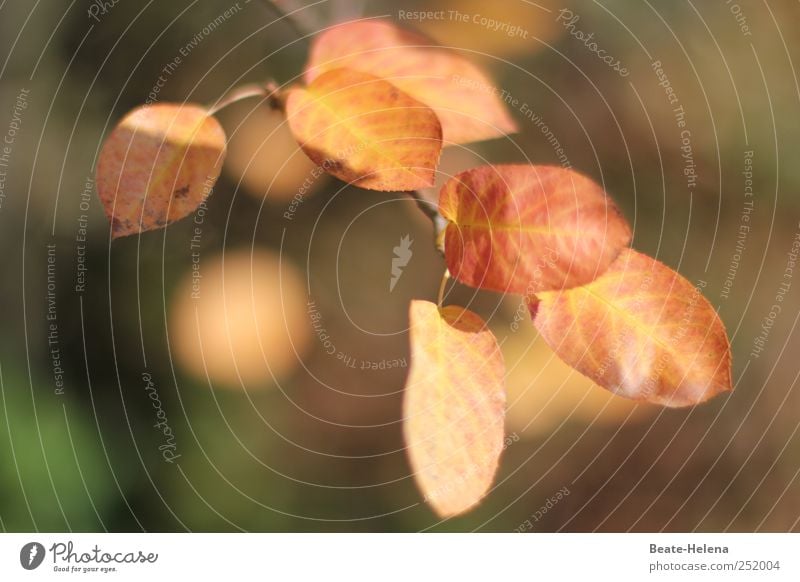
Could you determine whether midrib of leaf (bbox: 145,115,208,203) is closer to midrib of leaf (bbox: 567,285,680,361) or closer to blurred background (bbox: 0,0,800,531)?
blurred background (bbox: 0,0,800,531)

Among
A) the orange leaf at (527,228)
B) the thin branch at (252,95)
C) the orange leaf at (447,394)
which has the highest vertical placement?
the thin branch at (252,95)

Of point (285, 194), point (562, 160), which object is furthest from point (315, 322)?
point (562, 160)

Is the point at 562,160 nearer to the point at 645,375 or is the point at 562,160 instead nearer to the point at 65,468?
the point at 645,375

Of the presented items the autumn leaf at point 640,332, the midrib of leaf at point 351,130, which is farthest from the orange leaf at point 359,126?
the autumn leaf at point 640,332

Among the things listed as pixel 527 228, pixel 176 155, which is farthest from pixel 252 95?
pixel 527 228

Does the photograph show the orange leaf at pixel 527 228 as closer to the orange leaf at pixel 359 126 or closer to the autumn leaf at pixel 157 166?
the orange leaf at pixel 359 126

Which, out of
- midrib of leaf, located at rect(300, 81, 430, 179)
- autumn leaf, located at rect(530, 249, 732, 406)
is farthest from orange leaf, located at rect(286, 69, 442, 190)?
autumn leaf, located at rect(530, 249, 732, 406)

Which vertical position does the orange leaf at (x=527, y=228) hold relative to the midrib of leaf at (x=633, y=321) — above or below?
above
